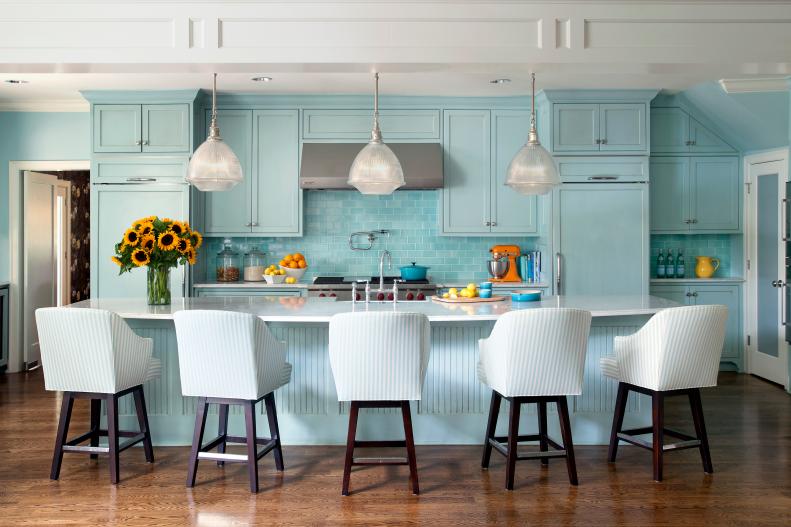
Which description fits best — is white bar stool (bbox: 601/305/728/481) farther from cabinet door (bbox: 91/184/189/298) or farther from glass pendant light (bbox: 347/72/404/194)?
cabinet door (bbox: 91/184/189/298)

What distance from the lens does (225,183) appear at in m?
4.73

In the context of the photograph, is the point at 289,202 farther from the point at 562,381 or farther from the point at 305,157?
the point at 562,381

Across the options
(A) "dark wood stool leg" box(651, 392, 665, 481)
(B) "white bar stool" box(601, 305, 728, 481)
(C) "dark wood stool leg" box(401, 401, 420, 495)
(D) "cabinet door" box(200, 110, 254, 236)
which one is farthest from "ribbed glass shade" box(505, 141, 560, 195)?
(D) "cabinet door" box(200, 110, 254, 236)

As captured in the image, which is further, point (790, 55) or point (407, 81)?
point (407, 81)

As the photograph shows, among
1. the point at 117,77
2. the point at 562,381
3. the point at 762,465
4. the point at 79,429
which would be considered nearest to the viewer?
the point at 562,381

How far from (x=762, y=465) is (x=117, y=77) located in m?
5.15

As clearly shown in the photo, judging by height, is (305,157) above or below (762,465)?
above

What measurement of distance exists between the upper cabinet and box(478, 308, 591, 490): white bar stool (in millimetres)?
3763

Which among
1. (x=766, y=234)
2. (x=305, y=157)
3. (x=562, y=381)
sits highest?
(x=305, y=157)

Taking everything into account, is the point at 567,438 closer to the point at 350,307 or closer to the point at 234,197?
the point at 350,307

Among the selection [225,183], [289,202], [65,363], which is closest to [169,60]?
[225,183]

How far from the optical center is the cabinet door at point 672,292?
7.00 meters

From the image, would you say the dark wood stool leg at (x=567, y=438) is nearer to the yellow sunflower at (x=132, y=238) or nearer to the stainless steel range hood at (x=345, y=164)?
the yellow sunflower at (x=132, y=238)

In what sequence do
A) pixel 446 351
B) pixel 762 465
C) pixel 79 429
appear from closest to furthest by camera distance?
1. pixel 762 465
2. pixel 446 351
3. pixel 79 429
